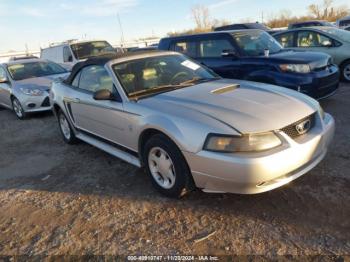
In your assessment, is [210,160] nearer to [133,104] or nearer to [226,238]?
[226,238]

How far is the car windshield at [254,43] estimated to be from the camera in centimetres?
687

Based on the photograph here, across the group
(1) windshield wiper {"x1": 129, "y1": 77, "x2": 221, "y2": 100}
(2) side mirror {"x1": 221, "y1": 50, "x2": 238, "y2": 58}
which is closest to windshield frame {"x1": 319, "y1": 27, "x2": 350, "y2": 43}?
(2) side mirror {"x1": 221, "y1": 50, "x2": 238, "y2": 58}

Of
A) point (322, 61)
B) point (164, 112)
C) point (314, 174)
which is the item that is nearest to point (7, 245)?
point (164, 112)

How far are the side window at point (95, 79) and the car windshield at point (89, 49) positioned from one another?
738cm

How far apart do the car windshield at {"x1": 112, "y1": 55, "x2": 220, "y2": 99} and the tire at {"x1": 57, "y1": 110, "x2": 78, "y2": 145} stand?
1.93 metres

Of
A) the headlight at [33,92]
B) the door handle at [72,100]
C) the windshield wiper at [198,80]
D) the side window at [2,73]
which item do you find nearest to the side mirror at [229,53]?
the windshield wiper at [198,80]

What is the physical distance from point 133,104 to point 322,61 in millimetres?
4288

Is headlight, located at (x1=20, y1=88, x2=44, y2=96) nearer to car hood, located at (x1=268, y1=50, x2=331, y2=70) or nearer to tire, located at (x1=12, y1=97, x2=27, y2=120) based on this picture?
tire, located at (x1=12, y1=97, x2=27, y2=120)

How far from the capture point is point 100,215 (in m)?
3.50

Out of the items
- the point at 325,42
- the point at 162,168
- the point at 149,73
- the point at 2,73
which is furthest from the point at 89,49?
the point at 162,168

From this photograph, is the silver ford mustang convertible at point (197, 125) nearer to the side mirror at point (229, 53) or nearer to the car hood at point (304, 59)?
the car hood at point (304, 59)

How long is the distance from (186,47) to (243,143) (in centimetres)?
535

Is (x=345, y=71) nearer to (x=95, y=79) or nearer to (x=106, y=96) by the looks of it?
(x=95, y=79)

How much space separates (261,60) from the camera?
642 cm
